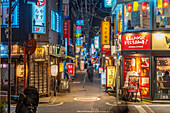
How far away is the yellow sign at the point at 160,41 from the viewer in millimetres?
19436

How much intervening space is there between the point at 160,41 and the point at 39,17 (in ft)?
30.5

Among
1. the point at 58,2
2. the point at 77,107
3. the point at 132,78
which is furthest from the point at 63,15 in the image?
the point at 77,107

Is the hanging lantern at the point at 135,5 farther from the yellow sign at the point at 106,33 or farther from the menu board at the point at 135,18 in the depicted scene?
the yellow sign at the point at 106,33

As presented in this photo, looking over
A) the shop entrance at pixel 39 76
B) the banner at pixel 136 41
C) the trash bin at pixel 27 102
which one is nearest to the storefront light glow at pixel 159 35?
the banner at pixel 136 41

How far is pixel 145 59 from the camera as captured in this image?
20234 millimetres

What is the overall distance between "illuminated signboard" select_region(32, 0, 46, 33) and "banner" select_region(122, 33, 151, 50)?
21.1 ft

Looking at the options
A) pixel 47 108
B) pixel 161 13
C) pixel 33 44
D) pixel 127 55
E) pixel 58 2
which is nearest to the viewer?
pixel 33 44

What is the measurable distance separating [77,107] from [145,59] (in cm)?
670

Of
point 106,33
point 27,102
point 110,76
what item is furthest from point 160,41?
point 27,102

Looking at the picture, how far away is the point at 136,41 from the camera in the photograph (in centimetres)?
2041

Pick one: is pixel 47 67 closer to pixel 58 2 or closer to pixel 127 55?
pixel 127 55

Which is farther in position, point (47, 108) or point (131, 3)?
point (131, 3)

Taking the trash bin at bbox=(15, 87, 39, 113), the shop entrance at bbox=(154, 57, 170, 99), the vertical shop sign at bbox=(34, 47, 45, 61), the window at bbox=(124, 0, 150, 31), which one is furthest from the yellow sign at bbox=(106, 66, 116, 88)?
the trash bin at bbox=(15, 87, 39, 113)

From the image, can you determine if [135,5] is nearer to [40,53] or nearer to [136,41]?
[136,41]
